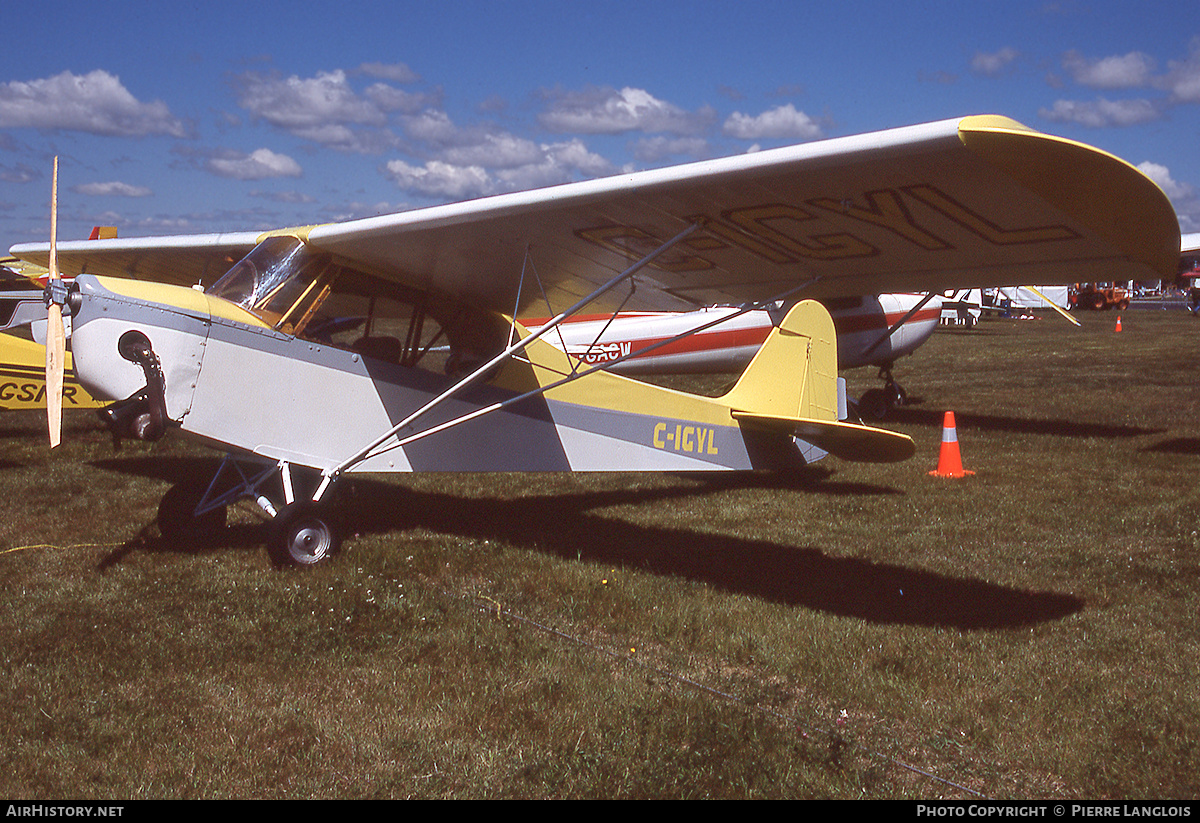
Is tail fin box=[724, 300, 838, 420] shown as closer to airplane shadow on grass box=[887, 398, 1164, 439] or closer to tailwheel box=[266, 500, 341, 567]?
tailwheel box=[266, 500, 341, 567]

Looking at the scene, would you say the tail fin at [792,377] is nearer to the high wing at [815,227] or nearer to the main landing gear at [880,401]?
the high wing at [815,227]

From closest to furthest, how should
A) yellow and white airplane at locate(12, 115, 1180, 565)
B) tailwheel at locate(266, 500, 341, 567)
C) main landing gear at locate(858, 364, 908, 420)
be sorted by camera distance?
yellow and white airplane at locate(12, 115, 1180, 565) → tailwheel at locate(266, 500, 341, 567) → main landing gear at locate(858, 364, 908, 420)

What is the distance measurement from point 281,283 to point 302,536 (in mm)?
1673

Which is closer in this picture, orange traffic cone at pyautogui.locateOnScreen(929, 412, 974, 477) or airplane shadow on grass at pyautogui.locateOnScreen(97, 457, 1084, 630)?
airplane shadow on grass at pyautogui.locateOnScreen(97, 457, 1084, 630)

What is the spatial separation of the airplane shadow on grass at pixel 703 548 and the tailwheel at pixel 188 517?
0.12 meters

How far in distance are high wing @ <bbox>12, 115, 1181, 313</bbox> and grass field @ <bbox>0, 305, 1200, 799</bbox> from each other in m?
1.91

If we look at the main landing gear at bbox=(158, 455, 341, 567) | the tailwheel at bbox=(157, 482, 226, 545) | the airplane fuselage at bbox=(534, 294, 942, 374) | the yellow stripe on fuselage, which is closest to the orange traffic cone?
the airplane fuselage at bbox=(534, 294, 942, 374)

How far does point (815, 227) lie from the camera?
14.9 ft

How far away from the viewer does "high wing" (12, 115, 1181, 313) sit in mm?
3254
